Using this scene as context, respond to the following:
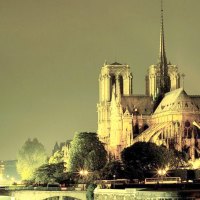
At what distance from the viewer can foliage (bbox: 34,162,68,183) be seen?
12213 centimetres

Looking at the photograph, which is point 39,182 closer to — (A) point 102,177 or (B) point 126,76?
(A) point 102,177

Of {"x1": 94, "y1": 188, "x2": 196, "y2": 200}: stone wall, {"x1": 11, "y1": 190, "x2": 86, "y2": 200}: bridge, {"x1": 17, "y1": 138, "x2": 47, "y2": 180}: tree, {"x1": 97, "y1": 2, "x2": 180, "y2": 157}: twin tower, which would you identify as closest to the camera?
{"x1": 94, "y1": 188, "x2": 196, "y2": 200}: stone wall

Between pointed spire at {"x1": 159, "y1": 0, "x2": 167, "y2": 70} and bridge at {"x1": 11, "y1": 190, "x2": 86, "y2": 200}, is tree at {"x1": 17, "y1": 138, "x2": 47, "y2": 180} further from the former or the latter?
bridge at {"x1": 11, "y1": 190, "x2": 86, "y2": 200}

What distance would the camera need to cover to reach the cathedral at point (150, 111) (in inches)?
5807

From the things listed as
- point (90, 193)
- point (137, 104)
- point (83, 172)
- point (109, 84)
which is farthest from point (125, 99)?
point (90, 193)

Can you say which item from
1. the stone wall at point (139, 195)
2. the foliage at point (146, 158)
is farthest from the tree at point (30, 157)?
the stone wall at point (139, 195)

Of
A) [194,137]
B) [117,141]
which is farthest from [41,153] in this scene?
[194,137]

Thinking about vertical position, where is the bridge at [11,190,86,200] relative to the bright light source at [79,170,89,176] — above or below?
below

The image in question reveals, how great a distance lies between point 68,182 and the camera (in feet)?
376

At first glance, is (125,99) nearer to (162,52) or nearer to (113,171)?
(162,52)

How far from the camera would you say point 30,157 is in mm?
189375

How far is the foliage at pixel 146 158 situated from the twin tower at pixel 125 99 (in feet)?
76.9

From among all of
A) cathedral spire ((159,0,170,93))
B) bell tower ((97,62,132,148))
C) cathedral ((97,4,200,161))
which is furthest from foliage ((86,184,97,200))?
bell tower ((97,62,132,148))

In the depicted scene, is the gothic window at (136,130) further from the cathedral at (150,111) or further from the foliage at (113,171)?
the foliage at (113,171)
